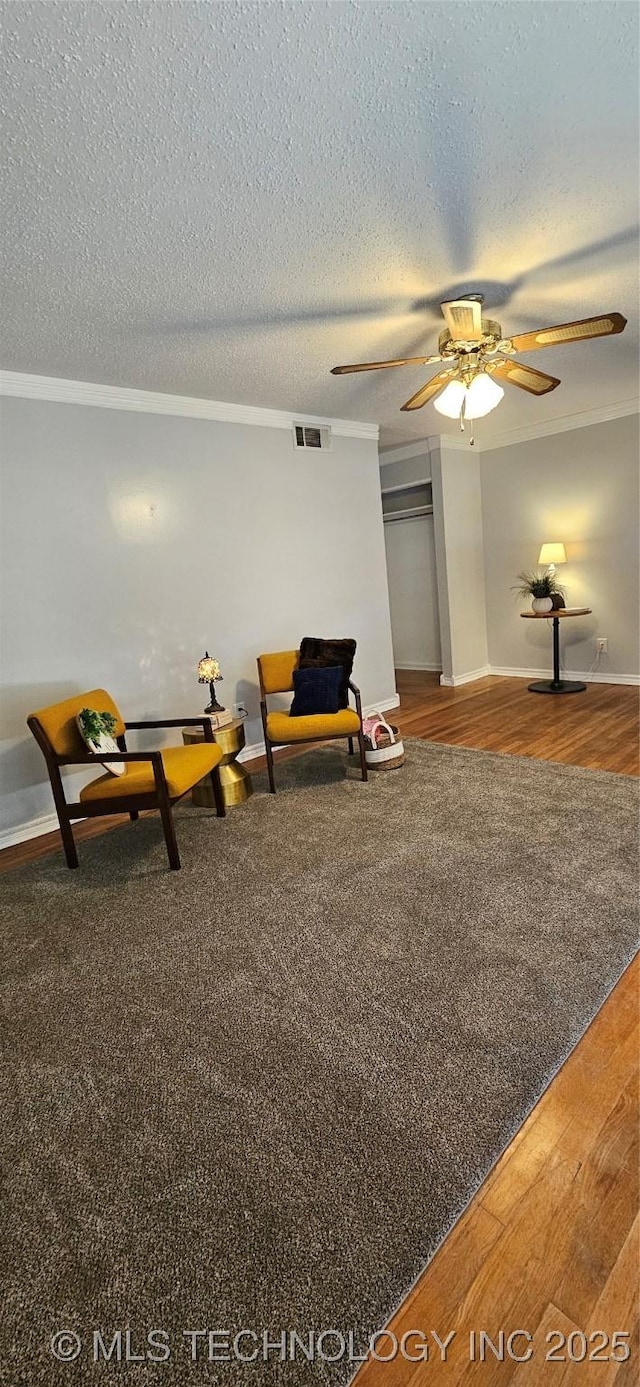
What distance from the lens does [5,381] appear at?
3.16 metres

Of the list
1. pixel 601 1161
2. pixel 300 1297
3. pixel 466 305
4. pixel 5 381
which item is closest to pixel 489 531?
pixel 466 305

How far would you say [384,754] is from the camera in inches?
151

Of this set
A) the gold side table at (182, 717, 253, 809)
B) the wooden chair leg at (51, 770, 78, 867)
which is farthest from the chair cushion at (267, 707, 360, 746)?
the wooden chair leg at (51, 770, 78, 867)

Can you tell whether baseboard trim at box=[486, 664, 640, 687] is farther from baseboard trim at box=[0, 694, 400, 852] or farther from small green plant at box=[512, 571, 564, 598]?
baseboard trim at box=[0, 694, 400, 852]

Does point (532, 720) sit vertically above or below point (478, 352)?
below

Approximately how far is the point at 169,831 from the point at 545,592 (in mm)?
4257

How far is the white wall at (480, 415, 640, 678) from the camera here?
5.29 meters

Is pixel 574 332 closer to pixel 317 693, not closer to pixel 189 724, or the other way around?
pixel 317 693

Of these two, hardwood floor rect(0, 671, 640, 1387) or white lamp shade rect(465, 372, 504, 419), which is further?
white lamp shade rect(465, 372, 504, 419)

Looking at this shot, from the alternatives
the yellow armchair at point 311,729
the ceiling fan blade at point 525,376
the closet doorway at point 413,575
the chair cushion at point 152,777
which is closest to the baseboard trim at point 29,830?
the chair cushion at point 152,777

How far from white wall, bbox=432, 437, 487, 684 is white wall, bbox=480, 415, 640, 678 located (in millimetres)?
129

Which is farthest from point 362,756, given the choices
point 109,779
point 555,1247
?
point 555,1247

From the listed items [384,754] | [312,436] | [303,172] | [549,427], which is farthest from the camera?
[549,427]

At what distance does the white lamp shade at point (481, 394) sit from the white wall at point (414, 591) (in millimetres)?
3708
